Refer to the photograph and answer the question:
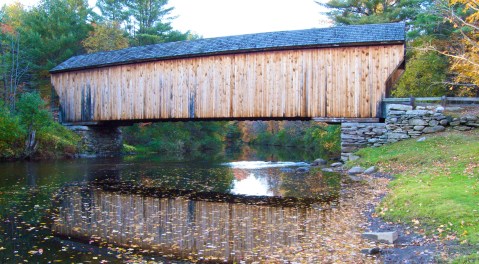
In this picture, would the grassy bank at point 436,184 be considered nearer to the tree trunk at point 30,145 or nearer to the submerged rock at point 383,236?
the submerged rock at point 383,236

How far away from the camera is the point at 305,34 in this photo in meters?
18.8

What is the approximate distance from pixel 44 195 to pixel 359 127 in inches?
468

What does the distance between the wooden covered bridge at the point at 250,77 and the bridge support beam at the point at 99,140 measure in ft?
2.66

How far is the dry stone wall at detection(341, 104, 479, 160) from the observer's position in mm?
16000

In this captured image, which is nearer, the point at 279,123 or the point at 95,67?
the point at 95,67

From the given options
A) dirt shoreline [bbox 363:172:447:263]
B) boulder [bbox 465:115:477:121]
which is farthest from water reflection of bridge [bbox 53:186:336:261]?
boulder [bbox 465:115:477:121]

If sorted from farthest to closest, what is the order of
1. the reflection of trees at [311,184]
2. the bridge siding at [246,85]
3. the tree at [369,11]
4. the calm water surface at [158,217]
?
the tree at [369,11], the bridge siding at [246,85], the reflection of trees at [311,184], the calm water surface at [158,217]

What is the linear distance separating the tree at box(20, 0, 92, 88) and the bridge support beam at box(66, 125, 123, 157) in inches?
360

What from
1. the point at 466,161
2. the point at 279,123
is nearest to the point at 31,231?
the point at 466,161

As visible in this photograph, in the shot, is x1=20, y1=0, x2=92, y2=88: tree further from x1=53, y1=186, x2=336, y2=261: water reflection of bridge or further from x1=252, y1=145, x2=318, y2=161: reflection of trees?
x1=53, y1=186, x2=336, y2=261: water reflection of bridge

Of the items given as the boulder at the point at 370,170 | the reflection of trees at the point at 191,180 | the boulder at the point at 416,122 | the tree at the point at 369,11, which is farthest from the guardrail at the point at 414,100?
the tree at the point at 369,11

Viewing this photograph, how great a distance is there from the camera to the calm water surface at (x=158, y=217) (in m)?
5.85

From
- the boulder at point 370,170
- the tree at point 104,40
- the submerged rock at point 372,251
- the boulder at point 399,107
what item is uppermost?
the tree at point 104,40

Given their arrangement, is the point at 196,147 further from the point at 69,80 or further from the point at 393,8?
the point at 393,8
